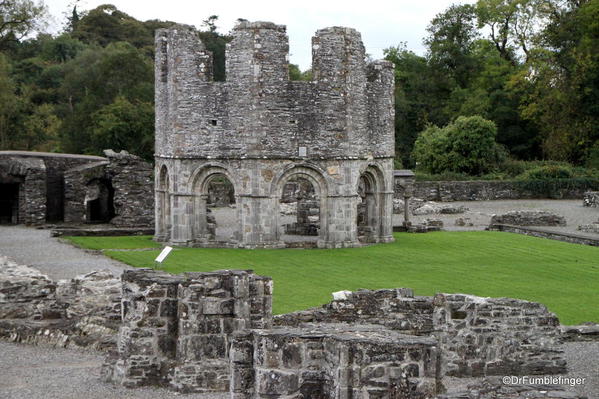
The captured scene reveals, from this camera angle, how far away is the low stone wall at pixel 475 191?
48.5m

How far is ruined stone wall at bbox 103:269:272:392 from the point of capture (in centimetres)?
1416

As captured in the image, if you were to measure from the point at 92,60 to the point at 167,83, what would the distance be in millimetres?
36406

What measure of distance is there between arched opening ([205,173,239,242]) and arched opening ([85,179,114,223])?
4.11m

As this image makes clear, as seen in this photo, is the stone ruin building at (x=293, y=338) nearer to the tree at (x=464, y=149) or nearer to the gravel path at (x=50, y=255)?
the gravel path at (x=50, y=255)

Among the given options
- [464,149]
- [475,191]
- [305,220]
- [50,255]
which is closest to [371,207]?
[305,220]

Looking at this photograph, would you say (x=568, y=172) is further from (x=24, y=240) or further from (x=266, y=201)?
(x=24, y=240)

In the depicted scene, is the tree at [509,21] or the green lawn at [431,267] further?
the tree at [509,21]

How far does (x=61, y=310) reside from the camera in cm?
1886

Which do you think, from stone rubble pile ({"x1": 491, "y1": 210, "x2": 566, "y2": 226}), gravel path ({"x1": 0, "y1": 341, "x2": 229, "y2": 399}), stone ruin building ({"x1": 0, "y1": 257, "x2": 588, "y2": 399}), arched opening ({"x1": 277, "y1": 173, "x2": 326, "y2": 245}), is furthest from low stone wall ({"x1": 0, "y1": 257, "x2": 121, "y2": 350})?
stone rubble pile ({"x1": 491, "y1": 210, "x2": 566, "y2": 226})

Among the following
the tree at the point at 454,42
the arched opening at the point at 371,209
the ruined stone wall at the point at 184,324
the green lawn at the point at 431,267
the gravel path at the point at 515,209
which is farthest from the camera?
the tree at the point at 454,42

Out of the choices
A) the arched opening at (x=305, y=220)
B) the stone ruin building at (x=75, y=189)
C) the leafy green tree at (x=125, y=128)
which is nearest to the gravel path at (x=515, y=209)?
the arched opening at (x=305, y=220)

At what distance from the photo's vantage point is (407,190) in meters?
36.0

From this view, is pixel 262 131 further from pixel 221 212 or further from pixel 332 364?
pixel 332 364

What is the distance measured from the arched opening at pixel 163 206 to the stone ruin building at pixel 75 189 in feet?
10.8
